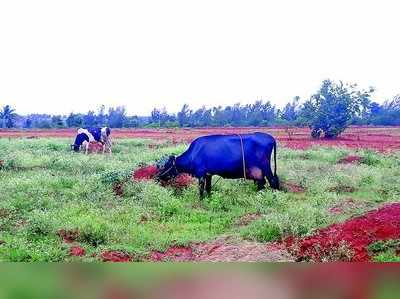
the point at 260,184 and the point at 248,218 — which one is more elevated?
the point at 260,184

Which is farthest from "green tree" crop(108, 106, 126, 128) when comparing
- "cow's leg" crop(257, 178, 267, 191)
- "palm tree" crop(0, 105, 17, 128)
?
"cow's leg" crop(257, 178, 267, 191)

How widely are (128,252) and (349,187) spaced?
23.8ft

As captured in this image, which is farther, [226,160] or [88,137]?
[88,137]

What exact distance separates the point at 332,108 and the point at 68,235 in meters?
22.1

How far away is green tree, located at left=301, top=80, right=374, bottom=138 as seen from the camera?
94.1ft

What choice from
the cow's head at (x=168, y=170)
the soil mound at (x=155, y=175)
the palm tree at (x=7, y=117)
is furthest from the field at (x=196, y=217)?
the palm tree at (x=7, y=117)

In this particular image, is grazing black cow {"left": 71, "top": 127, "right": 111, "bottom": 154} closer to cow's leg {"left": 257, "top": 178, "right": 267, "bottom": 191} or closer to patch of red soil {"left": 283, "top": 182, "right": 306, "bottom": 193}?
cow's leg {"left": 257, "top": 178, "right": 267, "bottom": 191}

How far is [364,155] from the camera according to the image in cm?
1917

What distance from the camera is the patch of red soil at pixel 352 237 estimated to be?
6883 millimetres

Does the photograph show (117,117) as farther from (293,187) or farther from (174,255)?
(174,255)

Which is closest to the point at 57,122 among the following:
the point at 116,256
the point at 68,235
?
the point at 68,235

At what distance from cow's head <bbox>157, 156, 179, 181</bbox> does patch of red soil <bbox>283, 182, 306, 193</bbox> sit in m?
2.79

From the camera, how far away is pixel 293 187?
13.6 metres

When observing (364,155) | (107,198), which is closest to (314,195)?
(107,198)
